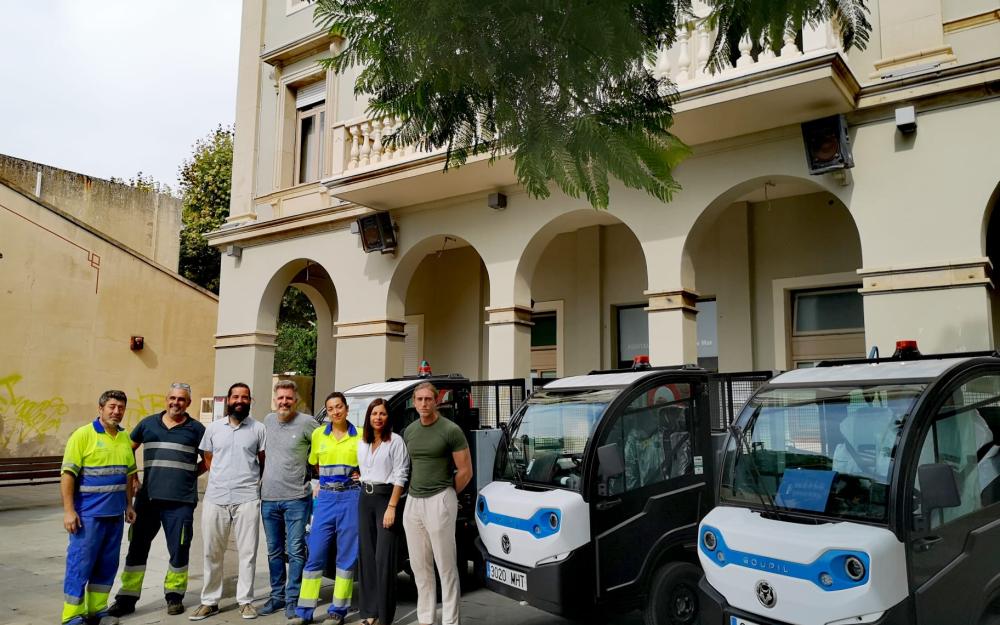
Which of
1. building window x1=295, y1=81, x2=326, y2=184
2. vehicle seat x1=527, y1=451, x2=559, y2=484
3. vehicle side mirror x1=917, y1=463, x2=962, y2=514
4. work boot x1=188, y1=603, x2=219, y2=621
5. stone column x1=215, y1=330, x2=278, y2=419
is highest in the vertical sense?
building window x1=295, y1=81, x2=326, y2=184

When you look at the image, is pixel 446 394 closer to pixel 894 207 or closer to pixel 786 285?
pixel 894 207

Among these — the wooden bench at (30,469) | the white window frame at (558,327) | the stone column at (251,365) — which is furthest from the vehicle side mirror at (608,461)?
the wooden bench at (30,469)

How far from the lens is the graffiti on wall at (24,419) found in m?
16.5

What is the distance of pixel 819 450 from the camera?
4434mm

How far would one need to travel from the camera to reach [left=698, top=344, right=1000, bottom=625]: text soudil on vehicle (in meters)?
3.77

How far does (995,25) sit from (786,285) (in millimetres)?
4119

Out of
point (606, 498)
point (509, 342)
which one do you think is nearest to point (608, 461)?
point (606, 498)

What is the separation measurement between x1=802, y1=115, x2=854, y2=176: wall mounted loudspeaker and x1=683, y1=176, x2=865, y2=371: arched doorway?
1.85 m

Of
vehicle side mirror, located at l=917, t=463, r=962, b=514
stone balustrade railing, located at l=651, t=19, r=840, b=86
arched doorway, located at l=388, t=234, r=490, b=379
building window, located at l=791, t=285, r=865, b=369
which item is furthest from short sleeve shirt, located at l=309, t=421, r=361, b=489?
arched doorway, located at l=388, t=234, r=490, b=379

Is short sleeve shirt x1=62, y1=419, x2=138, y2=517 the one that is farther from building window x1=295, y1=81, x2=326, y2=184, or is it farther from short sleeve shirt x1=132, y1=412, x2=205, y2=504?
building window x1=295, y1=81, x2=326, y2=184

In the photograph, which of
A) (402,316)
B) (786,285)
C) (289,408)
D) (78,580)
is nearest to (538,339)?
(402,316)

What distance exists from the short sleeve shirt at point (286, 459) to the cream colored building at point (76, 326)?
515 inches

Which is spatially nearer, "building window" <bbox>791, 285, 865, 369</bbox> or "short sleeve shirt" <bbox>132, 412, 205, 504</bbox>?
"short sleeve shirt" <bbox>132, 412, 205, 504</bbox>

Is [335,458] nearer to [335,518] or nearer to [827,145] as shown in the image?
[335,518]
